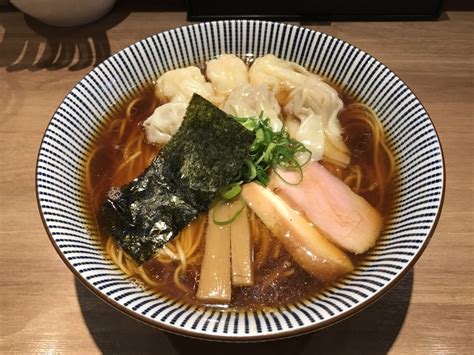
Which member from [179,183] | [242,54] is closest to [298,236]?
[179,183]

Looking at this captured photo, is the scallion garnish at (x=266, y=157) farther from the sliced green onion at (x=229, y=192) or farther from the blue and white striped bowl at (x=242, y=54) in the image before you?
the blue and white striped bowl at (x=242, y=54)

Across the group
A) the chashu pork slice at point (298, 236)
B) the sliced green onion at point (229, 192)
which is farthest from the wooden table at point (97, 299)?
the sliced green onion at point (229, 192)

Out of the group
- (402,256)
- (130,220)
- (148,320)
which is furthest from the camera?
(130,220)

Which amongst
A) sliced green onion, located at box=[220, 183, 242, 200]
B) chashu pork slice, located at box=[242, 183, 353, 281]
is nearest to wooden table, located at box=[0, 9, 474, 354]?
chashu pork slice, located at box=[242, 183, 353, 281]

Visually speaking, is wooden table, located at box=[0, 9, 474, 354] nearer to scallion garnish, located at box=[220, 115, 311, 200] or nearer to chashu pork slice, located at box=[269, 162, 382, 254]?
chashu pork slice, located at box=[269, 162, 382, 254]

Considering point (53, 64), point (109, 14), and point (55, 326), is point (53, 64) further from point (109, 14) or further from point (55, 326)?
point (55, 326)

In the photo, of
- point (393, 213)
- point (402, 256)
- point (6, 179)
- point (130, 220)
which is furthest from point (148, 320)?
point (6, 179)
